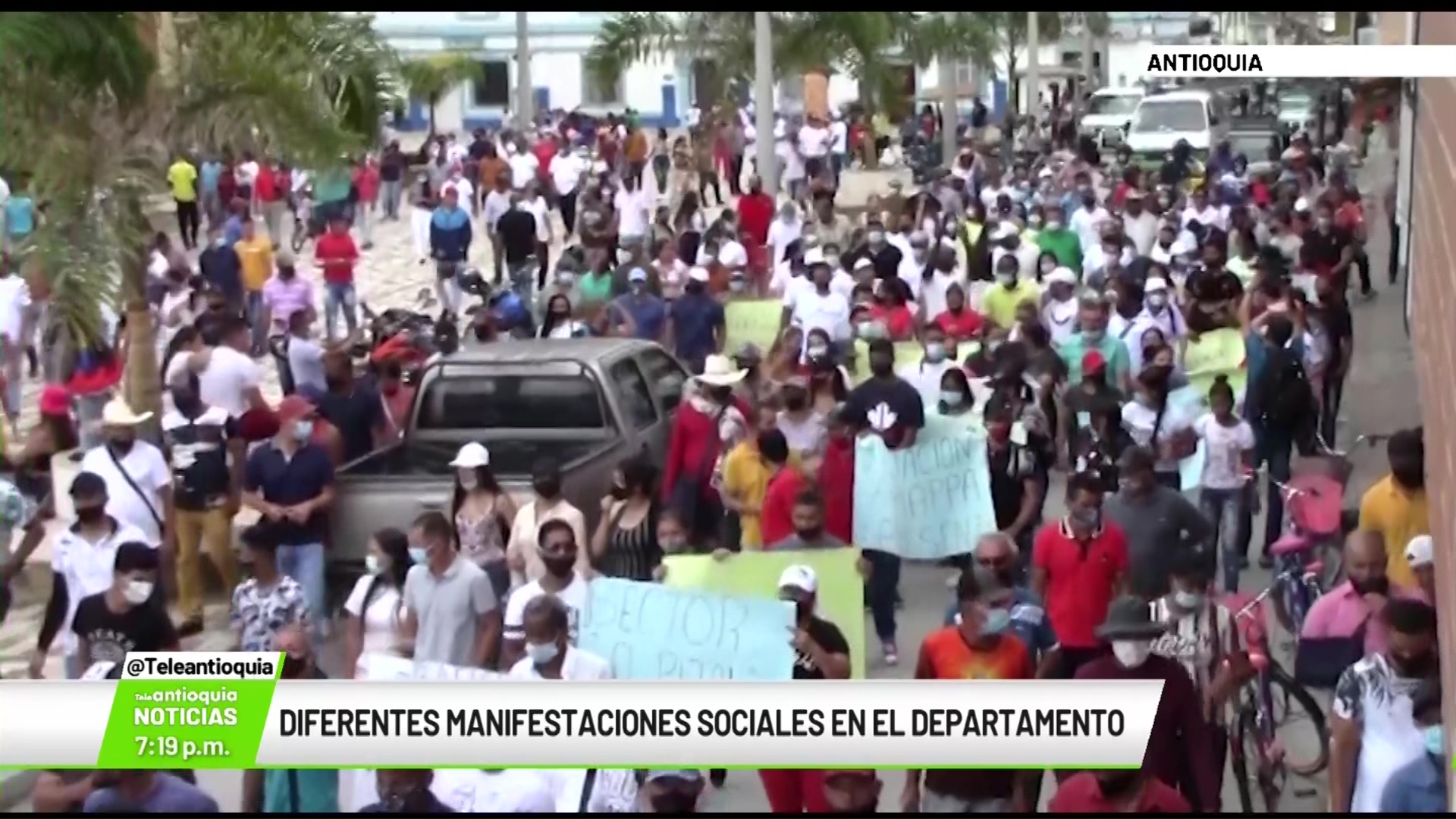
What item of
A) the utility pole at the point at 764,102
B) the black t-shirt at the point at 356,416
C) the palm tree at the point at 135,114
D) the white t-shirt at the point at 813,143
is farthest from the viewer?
the white t-shirt at the point at 813,143

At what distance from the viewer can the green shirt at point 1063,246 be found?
17.5m

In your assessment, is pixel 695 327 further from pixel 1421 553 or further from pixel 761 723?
pixel 761 723

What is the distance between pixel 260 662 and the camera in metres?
6.84

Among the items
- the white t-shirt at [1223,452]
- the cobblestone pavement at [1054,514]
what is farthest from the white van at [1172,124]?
the white t-shirt at [1223,452]

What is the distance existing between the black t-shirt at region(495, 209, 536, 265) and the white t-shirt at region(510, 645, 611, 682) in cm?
1362

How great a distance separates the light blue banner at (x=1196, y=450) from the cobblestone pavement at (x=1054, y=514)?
23.0 inches

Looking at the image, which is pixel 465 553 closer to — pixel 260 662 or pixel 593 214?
pixel 260 662

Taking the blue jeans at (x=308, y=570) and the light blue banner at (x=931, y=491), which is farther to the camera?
the light blue banner at (x=931, y=491)

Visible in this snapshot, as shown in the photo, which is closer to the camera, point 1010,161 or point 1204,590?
point 1204,590

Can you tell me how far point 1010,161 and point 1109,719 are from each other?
2463 cm

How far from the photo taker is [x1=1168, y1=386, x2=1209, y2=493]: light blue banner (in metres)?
11.2

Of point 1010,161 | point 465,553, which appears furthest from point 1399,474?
point 1010,161

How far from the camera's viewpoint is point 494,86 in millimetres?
49031

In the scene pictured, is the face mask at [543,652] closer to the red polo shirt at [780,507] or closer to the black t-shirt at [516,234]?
the red polo shirt at [780,507]
